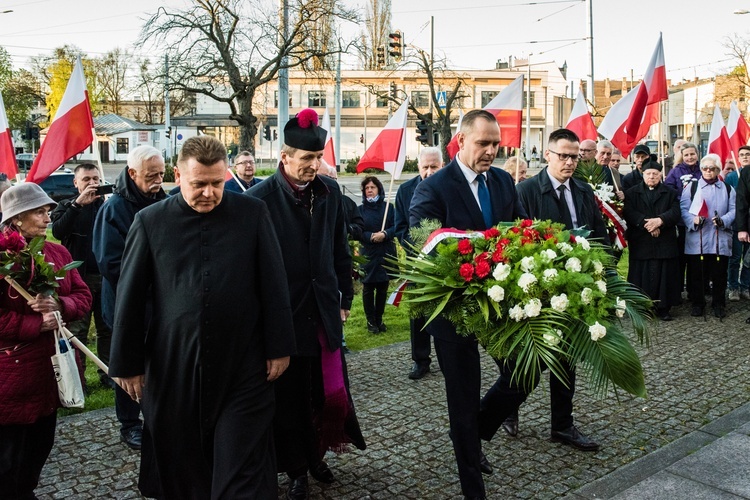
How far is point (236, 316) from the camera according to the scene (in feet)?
12.4

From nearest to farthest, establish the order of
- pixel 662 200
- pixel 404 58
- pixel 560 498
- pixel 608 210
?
pixel 560 498 → pixel 608 210 → pixel 662 200 → pixel 404 58

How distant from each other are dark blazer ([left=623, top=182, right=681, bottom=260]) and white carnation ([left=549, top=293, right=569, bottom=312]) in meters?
6.95

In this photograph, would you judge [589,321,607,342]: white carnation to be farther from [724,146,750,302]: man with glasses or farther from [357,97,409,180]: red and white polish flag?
[724,146,750,302]: man with glasses

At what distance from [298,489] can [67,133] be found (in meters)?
3.86

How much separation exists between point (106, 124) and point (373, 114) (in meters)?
28.0

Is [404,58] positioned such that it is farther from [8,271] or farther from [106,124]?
[8,271]

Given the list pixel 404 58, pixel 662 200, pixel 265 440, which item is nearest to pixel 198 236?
pixel 265 440

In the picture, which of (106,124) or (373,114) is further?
(373,114)

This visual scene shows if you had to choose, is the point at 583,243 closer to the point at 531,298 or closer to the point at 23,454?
the point at 531,298

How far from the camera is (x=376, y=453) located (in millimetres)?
5543

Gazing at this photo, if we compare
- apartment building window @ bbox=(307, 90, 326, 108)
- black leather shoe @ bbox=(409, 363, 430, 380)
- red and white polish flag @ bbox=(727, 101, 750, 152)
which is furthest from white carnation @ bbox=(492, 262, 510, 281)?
apartment building window @ bbox=(307, 90, 326, 108)

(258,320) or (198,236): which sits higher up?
(198,236)

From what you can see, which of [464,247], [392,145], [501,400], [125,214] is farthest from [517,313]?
[392,145]

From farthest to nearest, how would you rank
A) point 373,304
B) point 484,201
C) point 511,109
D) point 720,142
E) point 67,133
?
point 720,142
point 373,304
point 511,109
point 67,133
point 484,201
